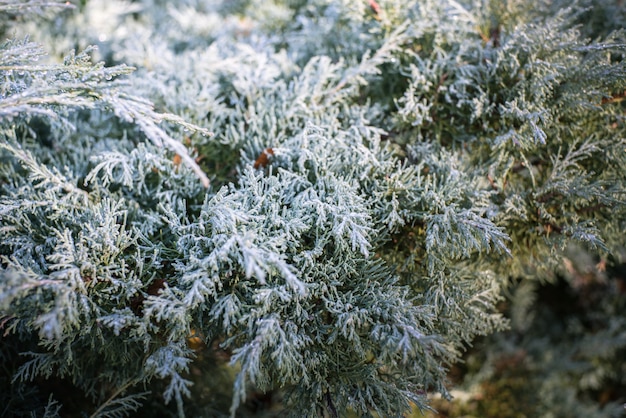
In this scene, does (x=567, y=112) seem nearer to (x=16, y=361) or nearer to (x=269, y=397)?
(x=269, y=397)

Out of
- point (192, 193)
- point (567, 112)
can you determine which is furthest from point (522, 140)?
point (192, 193)

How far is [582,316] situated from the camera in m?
2.62

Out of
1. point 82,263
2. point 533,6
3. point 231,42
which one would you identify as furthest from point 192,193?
point 533,6

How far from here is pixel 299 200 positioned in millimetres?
1269

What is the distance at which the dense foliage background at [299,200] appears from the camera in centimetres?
111

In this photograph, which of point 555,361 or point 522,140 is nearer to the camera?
point 522,140

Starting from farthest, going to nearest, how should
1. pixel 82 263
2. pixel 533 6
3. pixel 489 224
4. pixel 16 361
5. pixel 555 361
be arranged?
pixel 555 361
pixel 533 6
pixel 16 361
pixel 489 224
pixel 82 263

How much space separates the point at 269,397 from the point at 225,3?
2088 millimetres

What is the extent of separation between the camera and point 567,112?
4.71 feet

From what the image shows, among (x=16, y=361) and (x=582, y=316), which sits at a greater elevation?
(x=16, y=361)

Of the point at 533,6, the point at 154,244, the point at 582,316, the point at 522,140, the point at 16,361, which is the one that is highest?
the point at 533,6

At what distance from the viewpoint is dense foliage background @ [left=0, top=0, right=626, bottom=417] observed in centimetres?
111

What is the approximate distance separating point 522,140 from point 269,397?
1.61 meters

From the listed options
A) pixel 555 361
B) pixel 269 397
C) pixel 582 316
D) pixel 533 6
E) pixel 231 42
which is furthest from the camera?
pixel 582 316
